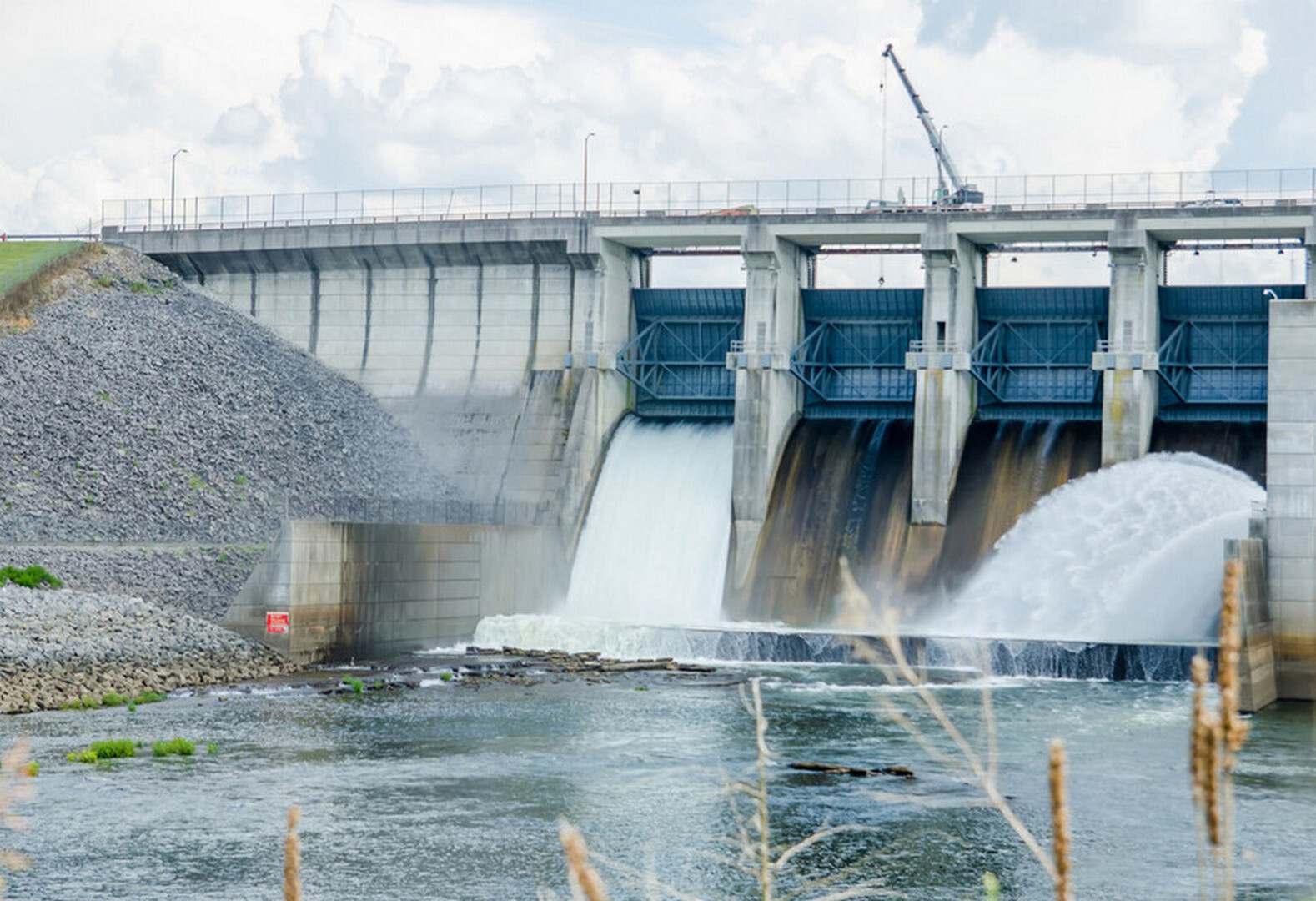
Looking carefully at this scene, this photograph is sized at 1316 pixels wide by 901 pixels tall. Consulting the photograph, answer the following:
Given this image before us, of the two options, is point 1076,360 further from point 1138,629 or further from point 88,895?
point 88,895

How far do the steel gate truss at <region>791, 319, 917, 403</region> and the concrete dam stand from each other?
7 cm

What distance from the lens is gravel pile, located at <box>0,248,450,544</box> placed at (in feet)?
135

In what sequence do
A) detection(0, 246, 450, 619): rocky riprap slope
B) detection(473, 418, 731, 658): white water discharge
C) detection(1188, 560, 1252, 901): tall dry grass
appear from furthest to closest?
detection(473, 418, 731, 658): white water discharge < detection(0, 246, 450, 619): rocky riprap slope < detection(1188, 560, 1252, 901): tall dry grass

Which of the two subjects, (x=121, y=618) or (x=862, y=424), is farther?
(x=862, y=424)

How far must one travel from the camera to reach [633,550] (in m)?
46.6

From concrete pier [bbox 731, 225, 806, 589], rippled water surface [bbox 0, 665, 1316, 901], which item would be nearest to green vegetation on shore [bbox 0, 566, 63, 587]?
rippled water surface [bbox 0, 665, 1316, 901]

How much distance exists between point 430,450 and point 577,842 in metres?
48.9

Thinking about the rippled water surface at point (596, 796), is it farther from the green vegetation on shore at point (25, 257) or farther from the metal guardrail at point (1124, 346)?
the green vegetation on shore at point (25, 257)

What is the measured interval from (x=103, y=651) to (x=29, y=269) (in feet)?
81.5

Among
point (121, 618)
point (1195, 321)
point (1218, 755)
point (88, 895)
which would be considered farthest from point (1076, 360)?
point (1218, 755)

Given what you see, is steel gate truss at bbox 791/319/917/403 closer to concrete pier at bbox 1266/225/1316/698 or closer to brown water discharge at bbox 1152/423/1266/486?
brown water discharge at bbox 1152/423/1266/486

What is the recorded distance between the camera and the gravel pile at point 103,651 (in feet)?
99.1

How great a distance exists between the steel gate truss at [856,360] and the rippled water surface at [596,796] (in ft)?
58.1

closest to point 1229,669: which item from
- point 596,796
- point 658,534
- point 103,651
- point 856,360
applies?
point 596,796
